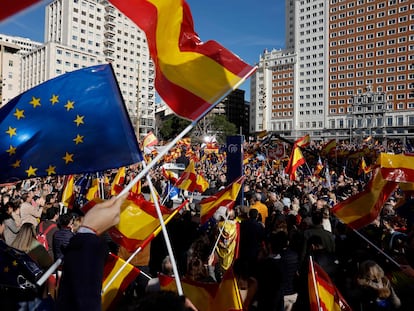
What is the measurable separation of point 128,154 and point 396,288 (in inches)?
118

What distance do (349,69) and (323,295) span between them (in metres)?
92.1

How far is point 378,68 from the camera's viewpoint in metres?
81.2

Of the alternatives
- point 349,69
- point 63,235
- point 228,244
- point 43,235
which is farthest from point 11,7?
point 349,69

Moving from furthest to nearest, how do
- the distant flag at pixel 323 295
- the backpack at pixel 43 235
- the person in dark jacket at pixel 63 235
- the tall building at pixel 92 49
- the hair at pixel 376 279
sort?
the tall building at pixel 92 49 → the backpack at pixel 43 235 → the person in dark jacket at pixel 63 235 → the hair at pixel 376 279 → the distant flag at pixel 323 295

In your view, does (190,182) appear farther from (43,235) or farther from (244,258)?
(244,258)

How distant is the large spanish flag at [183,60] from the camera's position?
10.8 feet

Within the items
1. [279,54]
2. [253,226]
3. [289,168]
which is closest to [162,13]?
[253,226]

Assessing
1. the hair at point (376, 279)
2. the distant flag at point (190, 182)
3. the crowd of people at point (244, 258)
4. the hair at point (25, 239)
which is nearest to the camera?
the crowd of people at point (244, 258)

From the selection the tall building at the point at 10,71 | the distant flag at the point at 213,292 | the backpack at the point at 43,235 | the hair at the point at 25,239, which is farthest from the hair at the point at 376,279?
the tall building at the point at 10,71

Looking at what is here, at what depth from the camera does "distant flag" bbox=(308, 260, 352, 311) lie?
10.0ft

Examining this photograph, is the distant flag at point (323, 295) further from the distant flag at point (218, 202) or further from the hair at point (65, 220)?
the hair at point (65, 220)

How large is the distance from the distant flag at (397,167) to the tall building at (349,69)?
6385 centimetres

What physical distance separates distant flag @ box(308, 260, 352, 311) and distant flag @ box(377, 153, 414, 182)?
2631 mm

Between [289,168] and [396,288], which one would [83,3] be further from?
[396,288]
